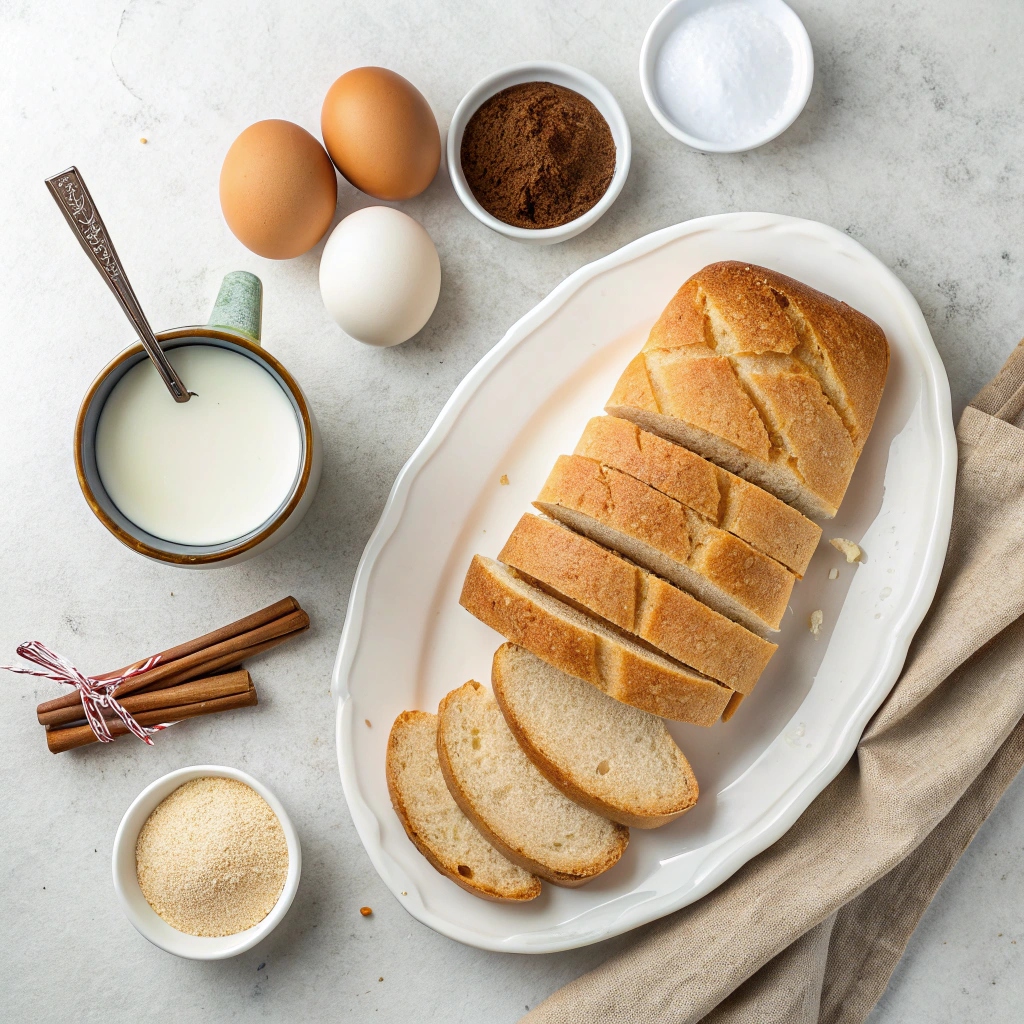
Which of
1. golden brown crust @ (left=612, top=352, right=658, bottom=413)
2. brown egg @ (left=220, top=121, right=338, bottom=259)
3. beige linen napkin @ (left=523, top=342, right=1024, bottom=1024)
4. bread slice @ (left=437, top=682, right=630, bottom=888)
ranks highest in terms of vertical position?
brown egg @ (left=220, top=121, right=338, bottom=259)

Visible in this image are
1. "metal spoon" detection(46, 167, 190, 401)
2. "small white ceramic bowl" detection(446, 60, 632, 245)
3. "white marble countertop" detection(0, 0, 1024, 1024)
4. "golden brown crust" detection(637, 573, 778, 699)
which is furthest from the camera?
"white marble countertop" detection(0, 0, 1024, 1024)

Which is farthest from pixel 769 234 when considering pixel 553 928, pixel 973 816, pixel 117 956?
pixel 117 956

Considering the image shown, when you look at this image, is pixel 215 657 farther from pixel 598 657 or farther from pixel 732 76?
pixel 732 76

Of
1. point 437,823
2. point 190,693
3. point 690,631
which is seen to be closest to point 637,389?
point 690,631

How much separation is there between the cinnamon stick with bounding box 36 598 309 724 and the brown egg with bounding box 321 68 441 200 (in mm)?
1152

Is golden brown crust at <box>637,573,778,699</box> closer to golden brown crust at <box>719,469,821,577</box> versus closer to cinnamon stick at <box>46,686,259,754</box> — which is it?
golden brown crust at <box>719,469,821,577</box>

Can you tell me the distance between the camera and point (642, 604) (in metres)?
1.83

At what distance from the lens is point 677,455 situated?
1.81 metres

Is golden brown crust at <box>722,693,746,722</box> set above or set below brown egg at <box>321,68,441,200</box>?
below

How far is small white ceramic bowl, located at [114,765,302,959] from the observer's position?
1.98 metres

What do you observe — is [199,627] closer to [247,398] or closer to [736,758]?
[247,398]

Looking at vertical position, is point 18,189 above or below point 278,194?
above

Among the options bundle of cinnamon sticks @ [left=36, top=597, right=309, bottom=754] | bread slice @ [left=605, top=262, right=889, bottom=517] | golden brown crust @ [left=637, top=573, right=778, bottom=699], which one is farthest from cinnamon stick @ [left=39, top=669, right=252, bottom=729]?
bread slice @ [left=605, top=262, right=889, bottom=517]

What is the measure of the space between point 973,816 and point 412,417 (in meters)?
1.81
